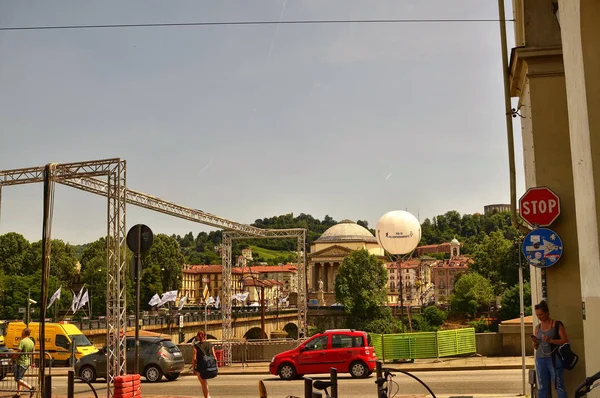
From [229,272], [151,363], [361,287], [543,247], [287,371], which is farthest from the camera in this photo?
[361,287]

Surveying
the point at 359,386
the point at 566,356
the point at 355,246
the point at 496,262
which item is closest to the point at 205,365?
the point at 359,386

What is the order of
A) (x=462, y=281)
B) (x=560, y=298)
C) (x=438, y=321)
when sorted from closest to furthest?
(x=560, y=298) → (x=438, y=321) → (x=462, y=281)

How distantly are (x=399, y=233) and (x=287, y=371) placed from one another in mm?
9169

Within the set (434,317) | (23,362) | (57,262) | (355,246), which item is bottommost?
(434,317)

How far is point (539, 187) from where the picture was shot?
34.5ft

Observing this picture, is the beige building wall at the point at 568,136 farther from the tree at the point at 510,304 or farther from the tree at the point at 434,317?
the tree at the point at 434,317

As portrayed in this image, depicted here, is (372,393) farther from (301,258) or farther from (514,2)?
(301,258)

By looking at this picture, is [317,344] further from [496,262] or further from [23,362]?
[496,262]

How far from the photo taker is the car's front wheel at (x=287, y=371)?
21.1 meters

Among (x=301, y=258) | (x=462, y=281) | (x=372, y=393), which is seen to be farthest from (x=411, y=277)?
(x=372, y=393)

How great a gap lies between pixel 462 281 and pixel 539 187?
89.8 meters

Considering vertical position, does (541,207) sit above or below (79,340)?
above

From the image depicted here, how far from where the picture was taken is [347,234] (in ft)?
497

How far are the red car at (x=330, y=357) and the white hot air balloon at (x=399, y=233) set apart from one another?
7.38 metres
